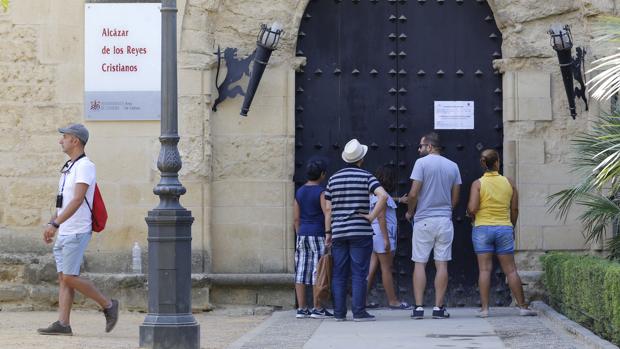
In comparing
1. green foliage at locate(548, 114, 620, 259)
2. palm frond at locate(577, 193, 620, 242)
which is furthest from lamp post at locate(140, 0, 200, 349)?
palm frond at locate(577, 193, 620, 242)

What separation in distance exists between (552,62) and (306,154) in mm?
2944

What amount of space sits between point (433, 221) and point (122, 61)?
12.8ft

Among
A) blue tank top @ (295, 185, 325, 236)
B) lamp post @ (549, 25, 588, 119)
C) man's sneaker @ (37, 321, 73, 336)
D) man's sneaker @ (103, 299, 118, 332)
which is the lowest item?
man's sneaker @ (37, 321, 73, 336)

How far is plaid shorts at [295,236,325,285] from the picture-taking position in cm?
1295

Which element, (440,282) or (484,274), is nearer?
(440,282)

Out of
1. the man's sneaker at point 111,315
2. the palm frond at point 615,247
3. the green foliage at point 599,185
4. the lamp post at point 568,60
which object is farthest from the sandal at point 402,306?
the man's sneaker at point 111,315

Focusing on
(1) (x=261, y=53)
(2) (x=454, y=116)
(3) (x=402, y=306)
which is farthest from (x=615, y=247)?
(1) (x=261, y=53)

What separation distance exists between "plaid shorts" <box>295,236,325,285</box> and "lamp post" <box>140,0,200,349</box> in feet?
9.77

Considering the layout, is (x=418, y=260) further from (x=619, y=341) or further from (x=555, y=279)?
(x=619, y=341)

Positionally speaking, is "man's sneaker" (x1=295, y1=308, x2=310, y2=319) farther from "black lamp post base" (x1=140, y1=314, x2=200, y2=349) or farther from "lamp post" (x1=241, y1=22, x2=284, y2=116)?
"black lamp post base" (x1=140, y1=314, x2=200, y2=349)

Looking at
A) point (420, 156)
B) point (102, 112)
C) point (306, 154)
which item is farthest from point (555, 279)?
point (102, 112)

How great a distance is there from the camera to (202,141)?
45.0 feet

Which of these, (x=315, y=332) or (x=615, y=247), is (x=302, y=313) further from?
(x=615, y=247)

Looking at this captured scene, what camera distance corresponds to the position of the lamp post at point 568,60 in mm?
13219
